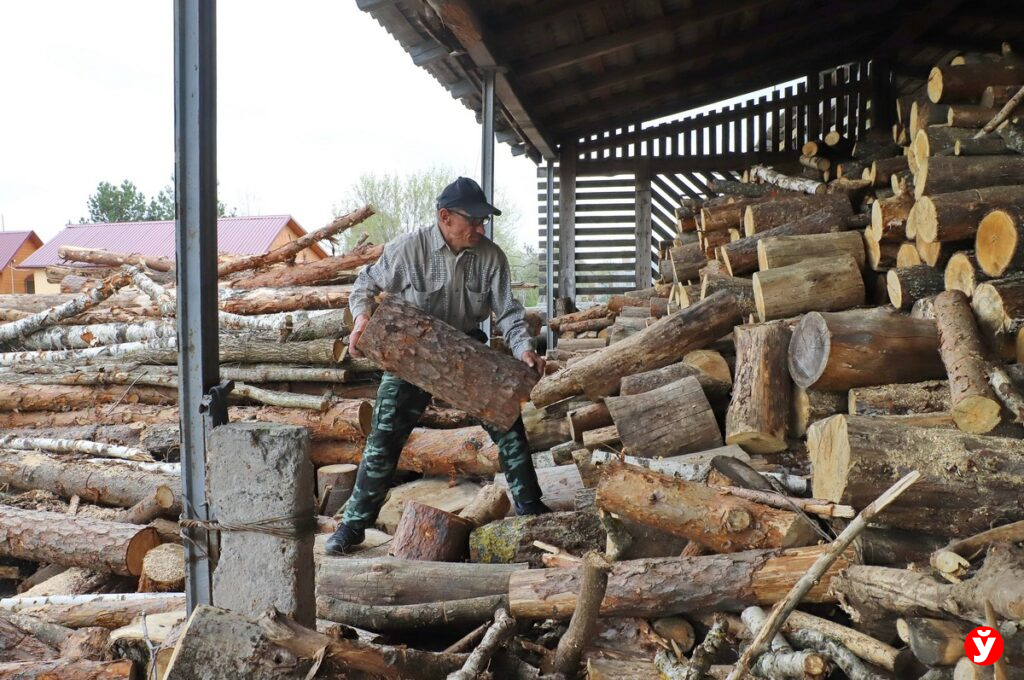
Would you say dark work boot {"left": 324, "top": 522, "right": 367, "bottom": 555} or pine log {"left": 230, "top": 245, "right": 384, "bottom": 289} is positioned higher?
pine log {"left": 230, "top": 245, "right": 384, "bottom": 289}

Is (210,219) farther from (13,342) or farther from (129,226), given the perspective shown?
(129,226)

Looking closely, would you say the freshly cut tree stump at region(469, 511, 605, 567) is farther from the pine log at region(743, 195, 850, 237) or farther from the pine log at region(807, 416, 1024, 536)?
the pine log at region(743, 195, 850, 237)

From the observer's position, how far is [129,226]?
28297 mm

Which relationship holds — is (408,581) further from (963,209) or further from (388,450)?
(963,209)

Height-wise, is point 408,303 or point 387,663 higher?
point 408,303

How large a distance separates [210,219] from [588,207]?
10.2 m

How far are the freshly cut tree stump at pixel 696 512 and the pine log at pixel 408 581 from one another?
685mm

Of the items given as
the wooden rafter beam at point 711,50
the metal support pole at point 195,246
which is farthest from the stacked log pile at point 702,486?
the wooden rafter beam at point 711,50

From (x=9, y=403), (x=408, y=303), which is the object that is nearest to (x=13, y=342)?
(x=9, y=403)

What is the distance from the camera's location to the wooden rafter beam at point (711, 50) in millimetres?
9484

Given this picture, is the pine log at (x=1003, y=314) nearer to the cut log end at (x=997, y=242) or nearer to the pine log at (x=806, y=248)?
the cut log end at (x=997, y=242)

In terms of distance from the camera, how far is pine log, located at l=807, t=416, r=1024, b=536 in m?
3.00

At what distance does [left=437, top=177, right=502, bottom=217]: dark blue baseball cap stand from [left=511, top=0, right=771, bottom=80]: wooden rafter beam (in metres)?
4.55

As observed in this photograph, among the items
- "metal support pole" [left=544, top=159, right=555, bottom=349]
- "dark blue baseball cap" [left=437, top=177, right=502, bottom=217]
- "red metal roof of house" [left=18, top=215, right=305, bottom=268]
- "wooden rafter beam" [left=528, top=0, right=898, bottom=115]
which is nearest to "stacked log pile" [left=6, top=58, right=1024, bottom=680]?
"dark blue baseball cap" [left=437, top=177, right=502, bottom=217]
